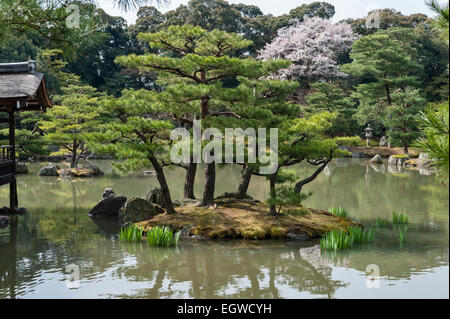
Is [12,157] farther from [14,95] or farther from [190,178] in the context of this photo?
[190,178]

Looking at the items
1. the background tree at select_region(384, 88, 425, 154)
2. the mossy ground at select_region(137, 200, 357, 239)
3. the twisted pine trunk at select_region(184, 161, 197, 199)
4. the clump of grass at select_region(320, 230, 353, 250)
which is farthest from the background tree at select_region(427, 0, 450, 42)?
the background tree at select_region(384, 88, 425, 154)

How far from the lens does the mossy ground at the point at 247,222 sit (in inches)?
301

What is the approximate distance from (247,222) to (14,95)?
5.10m

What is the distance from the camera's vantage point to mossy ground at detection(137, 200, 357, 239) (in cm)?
765

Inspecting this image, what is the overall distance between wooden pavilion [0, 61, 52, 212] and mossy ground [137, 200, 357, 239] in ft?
11.2

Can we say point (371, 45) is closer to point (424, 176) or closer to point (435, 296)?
point (424, 176)

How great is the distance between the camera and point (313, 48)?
28.3m

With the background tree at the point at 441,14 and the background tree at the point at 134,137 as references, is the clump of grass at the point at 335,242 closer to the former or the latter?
the background tree at the point at 134,137

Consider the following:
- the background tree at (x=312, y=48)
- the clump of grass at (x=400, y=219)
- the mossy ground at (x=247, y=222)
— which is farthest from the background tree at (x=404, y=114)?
the mossy ground at (x=247, y=222)

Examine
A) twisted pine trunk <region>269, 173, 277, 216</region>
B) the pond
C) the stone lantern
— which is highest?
the stone lantern

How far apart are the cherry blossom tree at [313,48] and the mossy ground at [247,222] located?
20753 mm

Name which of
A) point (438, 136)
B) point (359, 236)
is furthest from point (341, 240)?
point (438, 136)

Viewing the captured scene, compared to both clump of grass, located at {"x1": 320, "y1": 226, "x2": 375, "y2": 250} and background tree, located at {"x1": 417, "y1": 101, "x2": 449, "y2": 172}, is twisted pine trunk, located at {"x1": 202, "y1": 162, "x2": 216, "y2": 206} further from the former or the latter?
background tree, located at {"x1": 417, "y1": 101, "x2": 449, "y2": 172}
